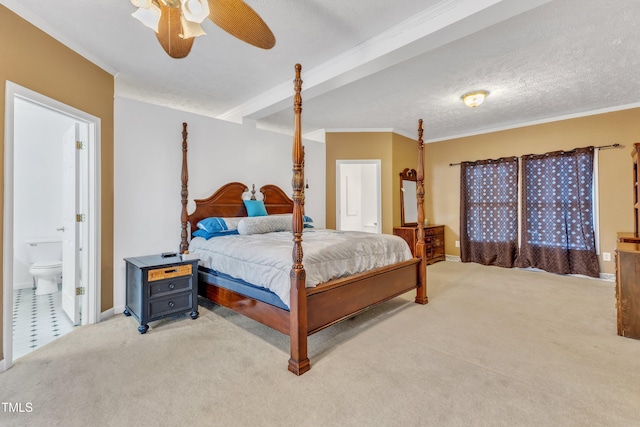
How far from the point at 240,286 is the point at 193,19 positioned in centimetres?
207

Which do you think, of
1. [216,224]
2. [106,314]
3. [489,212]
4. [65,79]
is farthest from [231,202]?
[489,212]

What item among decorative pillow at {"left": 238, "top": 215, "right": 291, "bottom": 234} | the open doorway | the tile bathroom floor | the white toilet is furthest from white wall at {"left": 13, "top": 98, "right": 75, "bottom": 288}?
the open doorway

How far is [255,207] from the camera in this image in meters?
4.27

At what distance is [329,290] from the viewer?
2332mm

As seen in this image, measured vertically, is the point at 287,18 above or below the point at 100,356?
above

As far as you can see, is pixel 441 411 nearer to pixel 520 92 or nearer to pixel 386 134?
pixel 520 92

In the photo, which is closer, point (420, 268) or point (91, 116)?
point (91, 116)

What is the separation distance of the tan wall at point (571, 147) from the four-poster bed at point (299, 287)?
3.10m

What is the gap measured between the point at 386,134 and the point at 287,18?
3665mm

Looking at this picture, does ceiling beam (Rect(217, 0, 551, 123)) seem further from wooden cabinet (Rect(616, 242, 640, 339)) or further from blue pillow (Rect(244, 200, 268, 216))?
wooden cabinet (Rect(616, 242, 640, 339))

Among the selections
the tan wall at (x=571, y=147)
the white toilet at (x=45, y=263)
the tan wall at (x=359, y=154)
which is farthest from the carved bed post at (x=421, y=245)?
the white toilet at (x=45, y=263)

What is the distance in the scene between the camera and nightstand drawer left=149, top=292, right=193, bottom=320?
9.04 feet

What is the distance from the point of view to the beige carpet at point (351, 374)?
1.61m

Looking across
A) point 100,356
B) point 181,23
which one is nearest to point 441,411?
point 100,356
